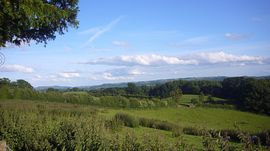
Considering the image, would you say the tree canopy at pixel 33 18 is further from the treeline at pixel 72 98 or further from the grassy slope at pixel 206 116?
the treeline at pixel 72 98

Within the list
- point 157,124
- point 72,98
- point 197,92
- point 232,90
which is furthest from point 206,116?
point 197,92

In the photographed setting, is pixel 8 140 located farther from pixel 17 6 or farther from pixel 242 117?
pixel 242 117

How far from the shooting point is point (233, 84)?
108625mm

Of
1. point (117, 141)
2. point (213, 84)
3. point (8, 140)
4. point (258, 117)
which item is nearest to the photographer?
point (117, 141)

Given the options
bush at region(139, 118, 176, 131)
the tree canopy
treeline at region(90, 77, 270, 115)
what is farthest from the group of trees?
the tree canopy

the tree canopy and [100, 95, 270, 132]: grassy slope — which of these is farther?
[100, 95, 270, 132]: grassy slope

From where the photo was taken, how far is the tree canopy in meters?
12.9

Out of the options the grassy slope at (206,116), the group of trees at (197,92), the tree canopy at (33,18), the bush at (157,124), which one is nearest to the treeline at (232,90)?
the group of trees at (197,92)

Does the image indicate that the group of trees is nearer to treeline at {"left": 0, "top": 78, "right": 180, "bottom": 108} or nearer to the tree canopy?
treeline at {"left": 0, "top": 78, "right": 180, "bottom": 108}

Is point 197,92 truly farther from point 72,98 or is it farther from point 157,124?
point 157,124

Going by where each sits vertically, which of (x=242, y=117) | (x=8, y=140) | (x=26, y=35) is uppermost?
(x=26, y=35)

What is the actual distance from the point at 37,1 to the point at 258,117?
72299mm

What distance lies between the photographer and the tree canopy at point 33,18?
12.9 metres

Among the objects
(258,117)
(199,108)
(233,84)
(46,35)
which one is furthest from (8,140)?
(233,84)
